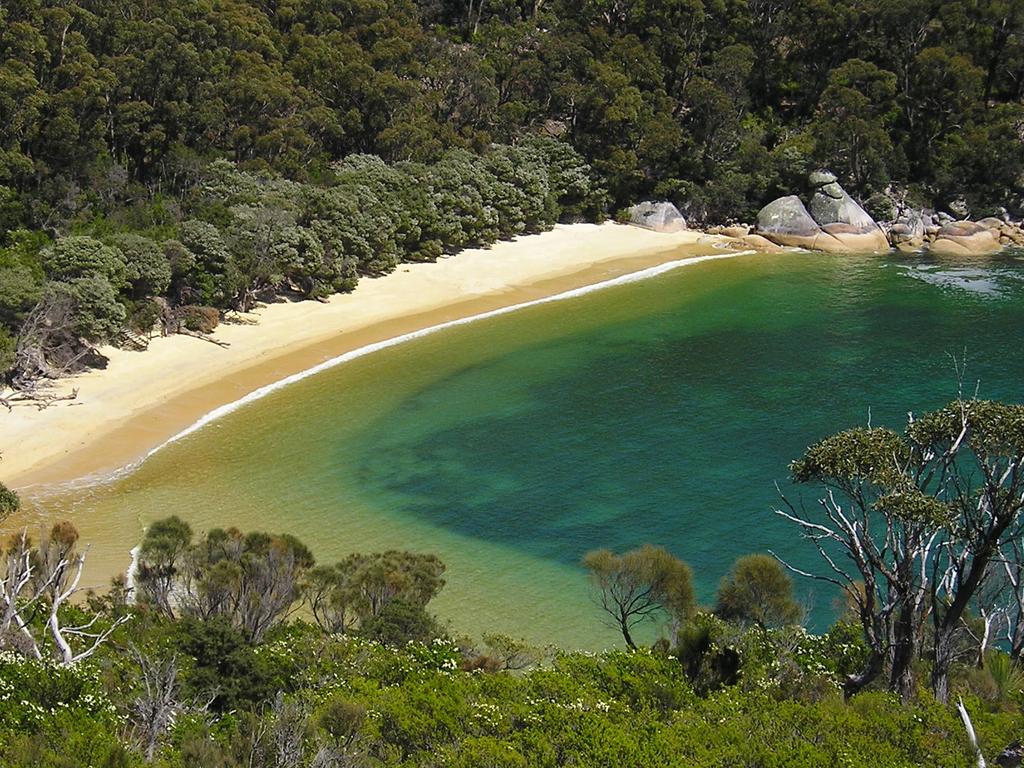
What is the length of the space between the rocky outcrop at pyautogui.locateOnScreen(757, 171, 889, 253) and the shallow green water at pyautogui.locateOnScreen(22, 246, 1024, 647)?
9.61 meters

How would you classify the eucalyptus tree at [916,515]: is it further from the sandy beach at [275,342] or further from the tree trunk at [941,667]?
the sandy beach at [275,342]

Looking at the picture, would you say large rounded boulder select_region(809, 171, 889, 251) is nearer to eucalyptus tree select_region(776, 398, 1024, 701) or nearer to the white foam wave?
the white foam wave

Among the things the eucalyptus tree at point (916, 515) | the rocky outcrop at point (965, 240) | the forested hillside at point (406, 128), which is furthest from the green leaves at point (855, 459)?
the rocky outcrop at point (965, 240)

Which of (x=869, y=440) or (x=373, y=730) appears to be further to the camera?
(x=869, y=440)

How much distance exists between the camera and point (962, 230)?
65.6 meters

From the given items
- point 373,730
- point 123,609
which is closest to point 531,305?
point 123,609

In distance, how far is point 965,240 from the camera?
65.1m

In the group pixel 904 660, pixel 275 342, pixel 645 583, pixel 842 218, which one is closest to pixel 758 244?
pixel 842 218

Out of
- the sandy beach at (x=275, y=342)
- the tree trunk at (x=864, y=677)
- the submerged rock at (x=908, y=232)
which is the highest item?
the sandy beach at (x=275, y=342)

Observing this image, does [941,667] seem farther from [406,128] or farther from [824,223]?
[824,223]

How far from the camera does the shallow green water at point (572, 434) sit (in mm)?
29016

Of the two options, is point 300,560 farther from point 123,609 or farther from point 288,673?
point 288,673

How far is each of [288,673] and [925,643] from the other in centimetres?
1110

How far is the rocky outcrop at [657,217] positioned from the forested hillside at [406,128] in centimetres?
127
